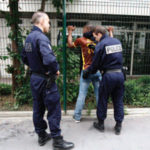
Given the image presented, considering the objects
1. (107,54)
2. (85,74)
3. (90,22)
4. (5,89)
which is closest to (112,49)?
(107,54)

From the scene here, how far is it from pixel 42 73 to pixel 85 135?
1.40 m

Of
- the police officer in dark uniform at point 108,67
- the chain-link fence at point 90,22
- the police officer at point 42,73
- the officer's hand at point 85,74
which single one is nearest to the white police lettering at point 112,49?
the police officer in dark uniform at point 108,67

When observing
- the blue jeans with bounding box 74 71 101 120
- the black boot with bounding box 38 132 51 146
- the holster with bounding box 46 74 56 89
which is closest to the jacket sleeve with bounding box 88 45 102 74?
the blue jeans with bounding box 74 71 101 120

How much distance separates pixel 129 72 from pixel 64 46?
2.02 metres

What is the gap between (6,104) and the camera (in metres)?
3.98

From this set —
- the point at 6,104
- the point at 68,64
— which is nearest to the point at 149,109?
the point at 68,64

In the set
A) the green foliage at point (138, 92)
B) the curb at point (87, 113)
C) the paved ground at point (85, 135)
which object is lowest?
the paved ground at point (85, 135)

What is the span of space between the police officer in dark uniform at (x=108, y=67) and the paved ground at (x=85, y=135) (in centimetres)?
38

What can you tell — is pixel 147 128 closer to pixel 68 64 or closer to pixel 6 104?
pixel 68 64

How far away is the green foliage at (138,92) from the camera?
408cm

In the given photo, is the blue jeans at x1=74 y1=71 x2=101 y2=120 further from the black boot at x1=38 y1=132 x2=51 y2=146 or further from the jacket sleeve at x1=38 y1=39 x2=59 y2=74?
the jacket sleeve at x1=38 y1=39 x2=59 y2=74

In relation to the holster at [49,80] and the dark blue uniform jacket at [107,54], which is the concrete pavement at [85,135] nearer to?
the holster at [49,80]

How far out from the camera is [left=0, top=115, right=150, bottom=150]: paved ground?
260 centimetres

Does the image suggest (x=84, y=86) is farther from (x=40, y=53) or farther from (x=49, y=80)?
(x=40, y=53)
